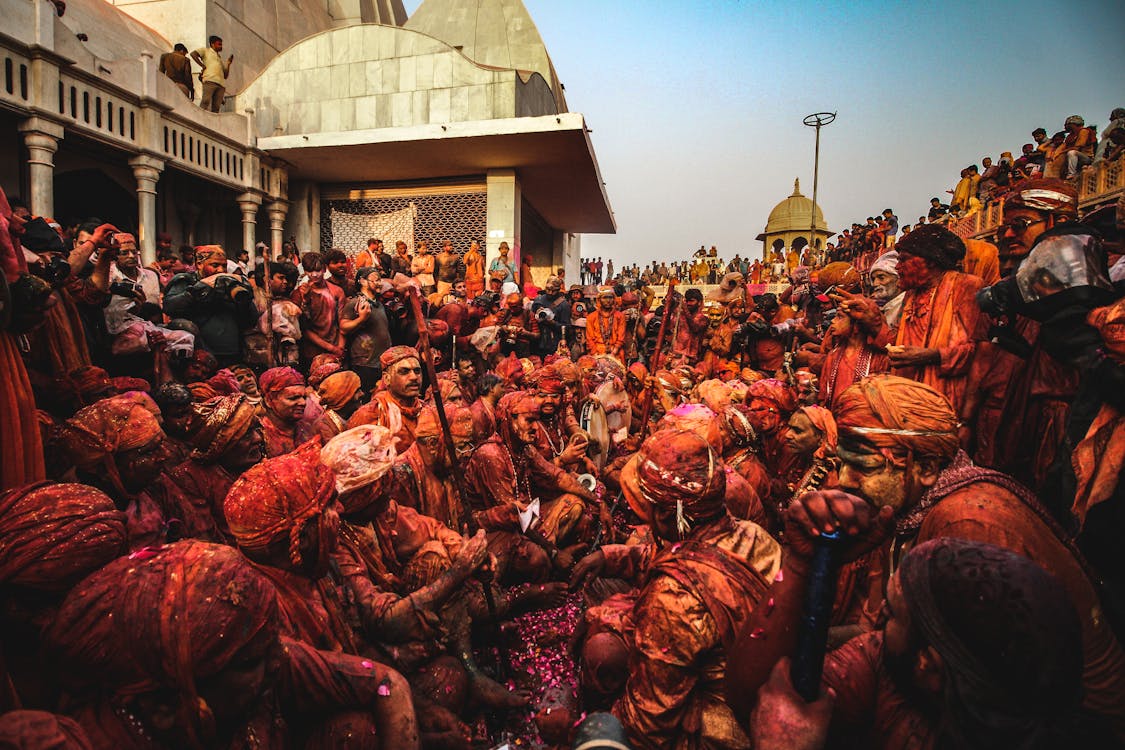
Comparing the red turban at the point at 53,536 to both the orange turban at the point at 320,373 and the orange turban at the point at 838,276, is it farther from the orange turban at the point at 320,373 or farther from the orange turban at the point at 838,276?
the orange turban at the point at 838,276

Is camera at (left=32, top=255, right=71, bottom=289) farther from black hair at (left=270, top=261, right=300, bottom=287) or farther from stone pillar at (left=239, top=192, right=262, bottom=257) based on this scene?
stone pillar at (left=239, top=192, right=262, bottom=257)

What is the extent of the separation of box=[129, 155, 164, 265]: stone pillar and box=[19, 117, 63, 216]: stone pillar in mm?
1830

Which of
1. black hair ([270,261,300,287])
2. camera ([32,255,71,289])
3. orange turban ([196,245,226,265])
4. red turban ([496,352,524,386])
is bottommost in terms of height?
red turban ([496,352,524,386])

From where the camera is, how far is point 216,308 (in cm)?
610

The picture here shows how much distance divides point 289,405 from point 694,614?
148 inches

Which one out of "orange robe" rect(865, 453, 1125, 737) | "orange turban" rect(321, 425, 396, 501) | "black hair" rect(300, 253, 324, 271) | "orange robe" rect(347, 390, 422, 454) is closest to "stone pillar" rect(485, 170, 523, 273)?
"black hair" rect(300, 253, 324, 271)

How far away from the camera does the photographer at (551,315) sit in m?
10.7

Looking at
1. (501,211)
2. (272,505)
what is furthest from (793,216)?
(272,505)

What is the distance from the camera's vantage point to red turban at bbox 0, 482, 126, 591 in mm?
1602

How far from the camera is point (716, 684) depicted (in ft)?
6.48

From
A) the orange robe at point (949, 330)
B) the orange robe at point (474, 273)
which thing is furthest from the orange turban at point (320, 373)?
the orange robe at point (474, 273)

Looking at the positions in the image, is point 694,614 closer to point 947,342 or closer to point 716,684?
point 716,684

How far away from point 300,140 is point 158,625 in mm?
16266

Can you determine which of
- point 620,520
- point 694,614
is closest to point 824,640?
point 694,614
